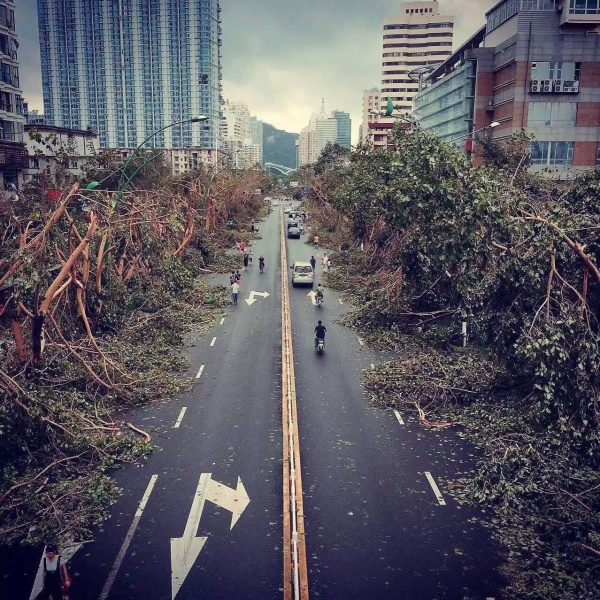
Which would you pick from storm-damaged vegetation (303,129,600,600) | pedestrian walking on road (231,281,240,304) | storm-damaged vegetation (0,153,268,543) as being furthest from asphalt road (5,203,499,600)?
pedestrian walking on road (231,281,240,304)

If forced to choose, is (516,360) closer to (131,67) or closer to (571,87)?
(571,87)

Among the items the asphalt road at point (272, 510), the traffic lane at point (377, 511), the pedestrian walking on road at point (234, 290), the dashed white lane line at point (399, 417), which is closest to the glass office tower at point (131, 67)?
the pedestrian walking on road at point (234, 290)

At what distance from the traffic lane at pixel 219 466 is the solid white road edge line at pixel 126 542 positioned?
0.36 ft

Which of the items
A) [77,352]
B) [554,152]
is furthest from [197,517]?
[554,152]

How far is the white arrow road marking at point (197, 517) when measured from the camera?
A: 10367 mm

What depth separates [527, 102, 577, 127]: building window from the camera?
56906mm

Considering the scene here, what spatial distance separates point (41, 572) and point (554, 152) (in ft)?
202

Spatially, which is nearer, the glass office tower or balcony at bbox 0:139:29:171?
balcony at bbox 0:139:29:171

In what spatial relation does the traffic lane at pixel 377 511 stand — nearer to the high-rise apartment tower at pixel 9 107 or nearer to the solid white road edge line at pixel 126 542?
the solid white road edge line at pixel 126 542

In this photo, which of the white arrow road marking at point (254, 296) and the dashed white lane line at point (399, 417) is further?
the white arrow road marking at point (254, 296)

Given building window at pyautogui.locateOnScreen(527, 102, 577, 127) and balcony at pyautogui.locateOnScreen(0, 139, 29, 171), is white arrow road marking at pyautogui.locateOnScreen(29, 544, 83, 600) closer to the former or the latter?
balcony at pyautogui.locateOnScreen(0, 139, 29, 171)

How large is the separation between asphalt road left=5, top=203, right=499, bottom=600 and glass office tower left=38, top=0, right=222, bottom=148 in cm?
14485

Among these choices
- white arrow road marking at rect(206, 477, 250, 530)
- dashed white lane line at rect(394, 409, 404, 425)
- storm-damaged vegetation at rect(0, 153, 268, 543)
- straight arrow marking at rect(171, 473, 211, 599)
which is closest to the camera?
straight arrow marking at rect(171, 473, 211, 599)

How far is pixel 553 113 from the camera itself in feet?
187
